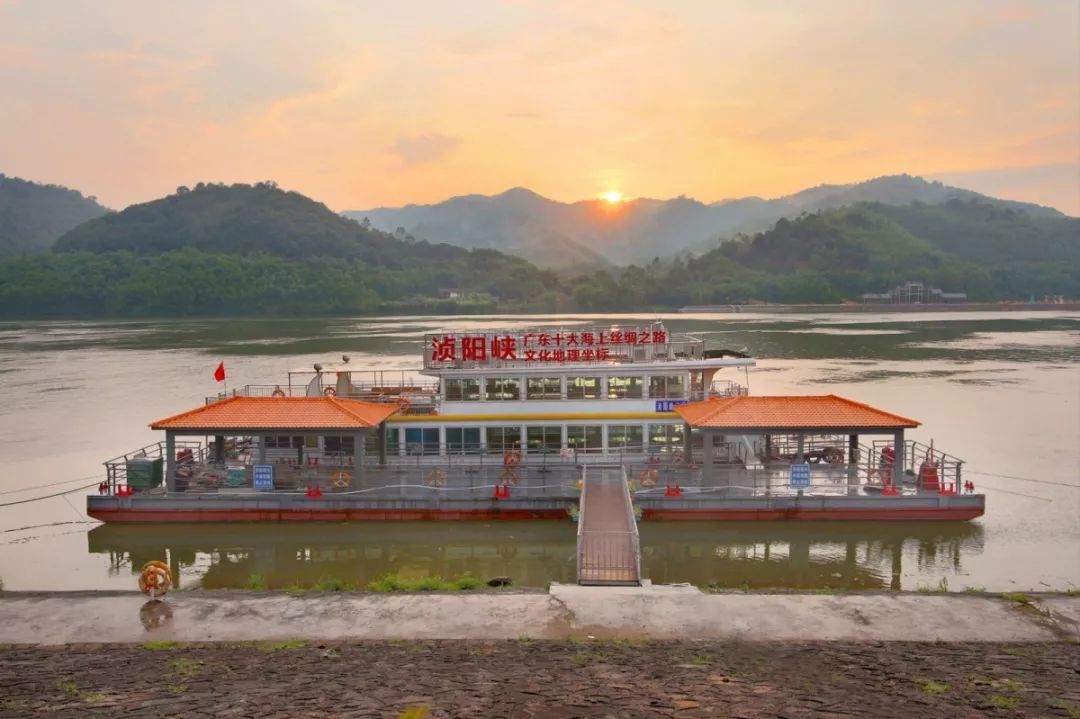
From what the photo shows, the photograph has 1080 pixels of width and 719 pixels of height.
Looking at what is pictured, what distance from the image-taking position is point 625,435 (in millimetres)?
29734

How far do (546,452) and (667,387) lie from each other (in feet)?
17.4

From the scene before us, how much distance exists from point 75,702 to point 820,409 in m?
22.8

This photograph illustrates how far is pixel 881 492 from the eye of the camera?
88.2 ft

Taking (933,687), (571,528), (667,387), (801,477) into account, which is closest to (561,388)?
(667,387)

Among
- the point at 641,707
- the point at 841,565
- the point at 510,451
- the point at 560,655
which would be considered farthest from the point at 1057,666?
the point at 510,451

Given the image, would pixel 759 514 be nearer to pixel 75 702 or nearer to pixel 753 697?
pixel 753 697

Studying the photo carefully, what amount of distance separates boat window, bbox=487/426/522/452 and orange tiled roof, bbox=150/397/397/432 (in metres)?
3.89

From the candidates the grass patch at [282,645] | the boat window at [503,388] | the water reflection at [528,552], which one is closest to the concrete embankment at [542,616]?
the grass patch at [282,645]

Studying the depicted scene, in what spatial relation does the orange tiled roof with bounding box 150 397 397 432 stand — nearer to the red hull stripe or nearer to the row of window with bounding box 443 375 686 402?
the red hull stripe

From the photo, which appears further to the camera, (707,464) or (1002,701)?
(707,464)

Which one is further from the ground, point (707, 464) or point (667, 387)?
point (667, 387)

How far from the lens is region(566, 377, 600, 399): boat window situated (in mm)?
30641

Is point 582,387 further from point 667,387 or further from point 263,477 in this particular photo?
point 263,477

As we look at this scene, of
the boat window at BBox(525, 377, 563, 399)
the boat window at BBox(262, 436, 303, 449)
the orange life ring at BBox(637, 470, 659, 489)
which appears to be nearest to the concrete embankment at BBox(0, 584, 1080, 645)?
the orange life ring at BBox(637, 470, 659, 489)
